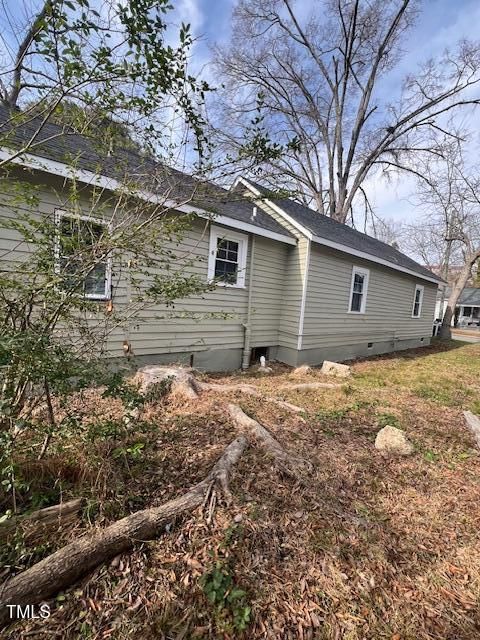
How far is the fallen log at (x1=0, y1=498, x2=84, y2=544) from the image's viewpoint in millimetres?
1646

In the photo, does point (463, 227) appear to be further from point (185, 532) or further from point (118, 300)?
point (185, 532)

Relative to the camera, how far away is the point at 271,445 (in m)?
2.98

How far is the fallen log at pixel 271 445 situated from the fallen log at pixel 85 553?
819 millimetres

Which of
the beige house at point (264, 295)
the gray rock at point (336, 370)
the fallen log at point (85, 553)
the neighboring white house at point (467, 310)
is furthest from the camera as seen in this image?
the neighboring white house at point (467, 310)

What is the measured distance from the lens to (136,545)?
5.94 ft

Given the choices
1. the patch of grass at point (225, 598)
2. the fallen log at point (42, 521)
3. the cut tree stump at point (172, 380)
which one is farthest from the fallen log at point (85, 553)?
the cut tree stump at point (172, 380)

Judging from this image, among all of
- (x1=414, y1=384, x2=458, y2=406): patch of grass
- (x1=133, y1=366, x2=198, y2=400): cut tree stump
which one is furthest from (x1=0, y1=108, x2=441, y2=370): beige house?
(x1=414, y1=384, x2=458, y2=406): patch of grass

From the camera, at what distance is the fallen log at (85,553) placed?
4.75 ft

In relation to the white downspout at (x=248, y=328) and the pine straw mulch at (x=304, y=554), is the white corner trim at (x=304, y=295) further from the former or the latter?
the pine straw mulch at (x=304, y=554)

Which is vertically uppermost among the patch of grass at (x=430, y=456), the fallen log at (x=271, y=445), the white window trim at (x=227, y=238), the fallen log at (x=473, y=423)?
the white window trim at (x=227, y=238)

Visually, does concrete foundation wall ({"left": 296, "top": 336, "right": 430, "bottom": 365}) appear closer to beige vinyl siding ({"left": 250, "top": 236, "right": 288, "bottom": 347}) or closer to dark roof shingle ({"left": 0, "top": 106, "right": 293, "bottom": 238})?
beige vinyl siding ({"left": 250, "top": 236, "right": 288, "bottom": 347})

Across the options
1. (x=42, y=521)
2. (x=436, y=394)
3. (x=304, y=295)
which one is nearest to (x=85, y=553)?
(x=42, y=521)

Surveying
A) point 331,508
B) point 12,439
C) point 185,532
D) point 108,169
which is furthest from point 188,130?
point 331,508

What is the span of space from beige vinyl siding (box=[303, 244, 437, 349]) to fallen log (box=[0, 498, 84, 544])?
6841 mm
